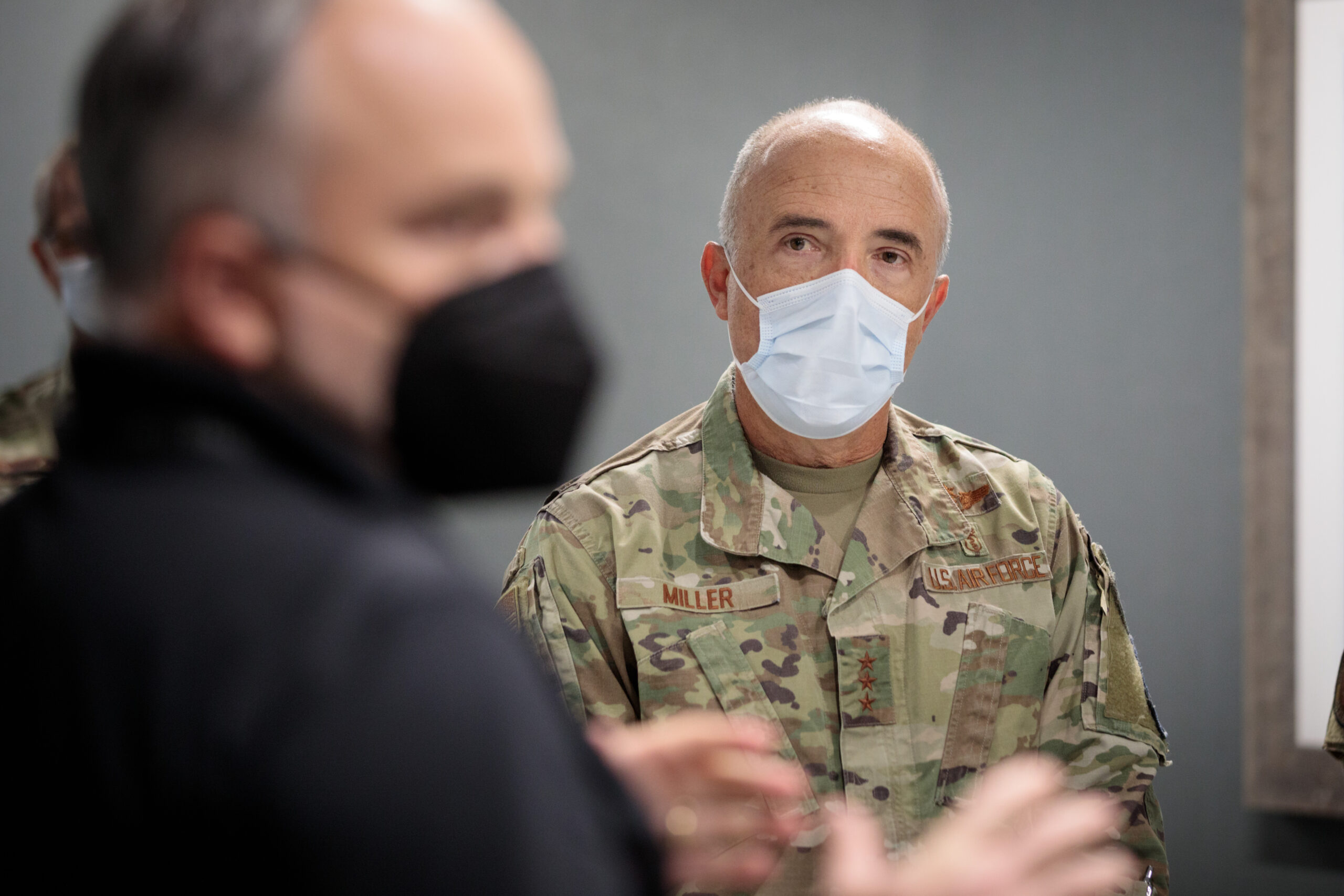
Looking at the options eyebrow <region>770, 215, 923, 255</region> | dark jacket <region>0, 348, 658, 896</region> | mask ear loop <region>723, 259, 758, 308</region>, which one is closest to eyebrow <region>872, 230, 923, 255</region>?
eyebrow <region>770, 215, 923, 255</region>

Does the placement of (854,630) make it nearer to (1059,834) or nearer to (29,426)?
(1059,834)

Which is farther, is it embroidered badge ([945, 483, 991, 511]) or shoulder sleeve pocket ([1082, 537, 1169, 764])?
embroidered badge ([945, 483, 991, 511])

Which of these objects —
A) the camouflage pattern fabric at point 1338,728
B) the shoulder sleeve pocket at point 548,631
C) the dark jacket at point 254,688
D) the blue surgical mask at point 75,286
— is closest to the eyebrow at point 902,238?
the shoulder sleeve pocket at point 548,631

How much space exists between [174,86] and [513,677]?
0.31 m

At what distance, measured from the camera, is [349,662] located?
44 cm

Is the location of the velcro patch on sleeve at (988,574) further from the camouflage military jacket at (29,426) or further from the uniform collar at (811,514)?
the camouflage military jacket at (29,426)

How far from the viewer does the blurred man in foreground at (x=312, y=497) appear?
0.44m

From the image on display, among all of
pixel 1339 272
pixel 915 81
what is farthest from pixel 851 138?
pixel 1339 272

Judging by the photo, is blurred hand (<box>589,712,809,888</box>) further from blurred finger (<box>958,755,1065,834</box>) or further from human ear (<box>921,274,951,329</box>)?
human ear (<box>921,274,951,329</box>)

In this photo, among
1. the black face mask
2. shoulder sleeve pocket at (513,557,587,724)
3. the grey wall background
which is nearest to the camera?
the black face mask

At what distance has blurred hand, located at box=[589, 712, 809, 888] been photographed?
67 cm

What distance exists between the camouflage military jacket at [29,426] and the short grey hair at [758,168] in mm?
911

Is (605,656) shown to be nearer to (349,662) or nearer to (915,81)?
(349,662)

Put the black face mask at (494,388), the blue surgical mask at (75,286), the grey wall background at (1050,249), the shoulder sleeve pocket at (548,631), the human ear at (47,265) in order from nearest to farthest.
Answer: the black face mask at (494,388) → the blue surgical mask at (75,286) → the human ear at (47,265) → the shoulder sleeve pocket at (548,631) → the grey wall background at (1050,249)
